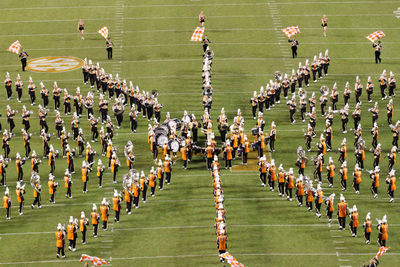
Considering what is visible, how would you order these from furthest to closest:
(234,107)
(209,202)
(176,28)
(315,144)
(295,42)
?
(176,28) → (295,42) → (234,107) → (315,144) → (209,202)

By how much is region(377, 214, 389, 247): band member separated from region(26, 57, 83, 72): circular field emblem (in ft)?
77.6

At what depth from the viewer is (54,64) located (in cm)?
6081

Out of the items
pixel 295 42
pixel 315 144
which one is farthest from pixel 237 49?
pixel 315 144

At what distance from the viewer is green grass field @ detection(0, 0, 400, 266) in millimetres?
41156

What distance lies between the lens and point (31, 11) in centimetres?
6812

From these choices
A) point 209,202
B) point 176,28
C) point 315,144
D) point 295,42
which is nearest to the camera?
point 209,202

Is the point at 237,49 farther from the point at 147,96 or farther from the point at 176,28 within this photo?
the point at 147,96

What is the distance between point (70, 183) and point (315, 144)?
35.1 ft

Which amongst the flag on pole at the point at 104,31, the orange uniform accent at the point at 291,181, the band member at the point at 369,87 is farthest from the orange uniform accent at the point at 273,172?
the flag on pole at the point at 104,31

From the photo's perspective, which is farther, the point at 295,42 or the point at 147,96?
the point at 295,42

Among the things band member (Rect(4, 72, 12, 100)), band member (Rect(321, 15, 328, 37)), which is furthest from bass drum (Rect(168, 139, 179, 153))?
band member (Rect(321, 15, 328, 37))

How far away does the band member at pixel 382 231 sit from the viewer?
40438 mm

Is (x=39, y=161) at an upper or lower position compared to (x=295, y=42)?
lower

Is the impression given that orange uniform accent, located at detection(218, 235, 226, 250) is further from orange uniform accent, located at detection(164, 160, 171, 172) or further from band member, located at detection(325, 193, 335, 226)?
orange uniform accent, located at detection(164, 160, 171, 172)
